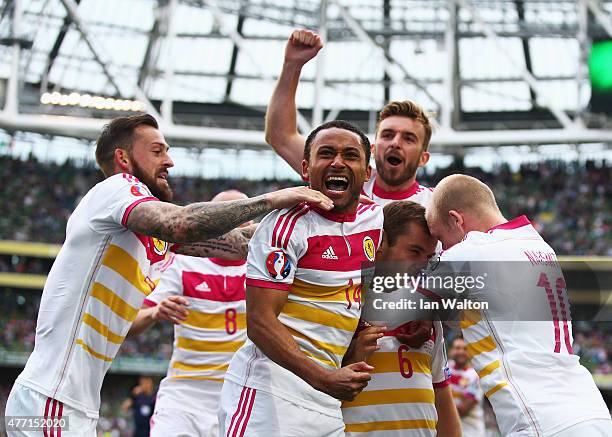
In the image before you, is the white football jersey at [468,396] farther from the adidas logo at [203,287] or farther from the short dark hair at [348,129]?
the short dark hair at [348,129]

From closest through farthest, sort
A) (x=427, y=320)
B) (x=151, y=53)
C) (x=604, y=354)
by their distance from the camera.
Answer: (x=427, y=320)
(x=604, y=354)
(x=151, y=53)

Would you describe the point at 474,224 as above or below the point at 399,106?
below

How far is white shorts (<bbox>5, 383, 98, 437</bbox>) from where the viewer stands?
396 centimetres

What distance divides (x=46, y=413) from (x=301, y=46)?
228 cm

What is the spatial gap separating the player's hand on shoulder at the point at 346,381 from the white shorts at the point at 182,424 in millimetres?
3020

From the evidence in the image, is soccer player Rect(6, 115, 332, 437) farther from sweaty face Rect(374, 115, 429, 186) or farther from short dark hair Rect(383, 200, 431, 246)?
sweaty face Rect(374, 115, 429, 186)

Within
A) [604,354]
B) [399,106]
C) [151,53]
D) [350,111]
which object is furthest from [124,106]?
[399,106]

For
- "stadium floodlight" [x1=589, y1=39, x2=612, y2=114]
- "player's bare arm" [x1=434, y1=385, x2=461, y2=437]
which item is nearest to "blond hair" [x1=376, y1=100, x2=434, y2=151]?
"player's bare arm" [x1=434, y1=385, x2=461, y2=437]

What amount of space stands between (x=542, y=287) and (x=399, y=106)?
1576mm

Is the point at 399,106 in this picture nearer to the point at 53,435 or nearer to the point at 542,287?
the point at 542,287

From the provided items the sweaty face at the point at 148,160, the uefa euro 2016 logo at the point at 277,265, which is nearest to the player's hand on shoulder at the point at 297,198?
the uefa euro 2016 logo at the point at 277,265

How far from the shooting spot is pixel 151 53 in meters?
37.3

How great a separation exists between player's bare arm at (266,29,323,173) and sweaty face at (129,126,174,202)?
0.75 m

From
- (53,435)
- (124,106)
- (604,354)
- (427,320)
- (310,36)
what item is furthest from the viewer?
(124,106)
